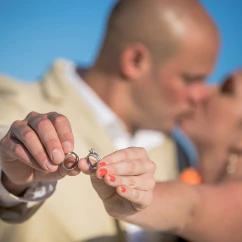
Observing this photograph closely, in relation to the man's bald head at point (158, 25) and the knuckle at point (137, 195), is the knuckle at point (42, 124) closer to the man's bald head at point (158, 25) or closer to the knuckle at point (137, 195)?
the knuckle at point (137, 195)

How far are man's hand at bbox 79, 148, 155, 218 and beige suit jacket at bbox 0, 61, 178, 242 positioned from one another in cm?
22

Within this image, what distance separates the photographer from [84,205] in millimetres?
1008

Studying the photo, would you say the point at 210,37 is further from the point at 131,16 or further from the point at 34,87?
the point at 34,87

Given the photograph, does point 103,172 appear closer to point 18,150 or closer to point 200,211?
point 18,150

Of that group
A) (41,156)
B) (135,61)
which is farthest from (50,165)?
(135,61)

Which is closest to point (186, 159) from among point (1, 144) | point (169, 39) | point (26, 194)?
point (169, 39)

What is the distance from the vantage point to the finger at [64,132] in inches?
22.1

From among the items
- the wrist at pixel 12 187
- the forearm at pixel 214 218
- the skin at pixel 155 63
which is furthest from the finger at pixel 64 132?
the skin at pixel 155 63

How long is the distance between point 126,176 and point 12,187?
0.74 ft

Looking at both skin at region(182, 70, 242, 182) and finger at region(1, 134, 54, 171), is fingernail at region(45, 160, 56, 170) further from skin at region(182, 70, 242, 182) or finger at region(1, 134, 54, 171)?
skin at region(182, 70, 242, 182)

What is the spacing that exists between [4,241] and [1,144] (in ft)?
1.07

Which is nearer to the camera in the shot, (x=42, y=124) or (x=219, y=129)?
(x=42, y=124)

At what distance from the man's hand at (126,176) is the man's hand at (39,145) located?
1.3 inches

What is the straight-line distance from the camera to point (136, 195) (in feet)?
1.87
